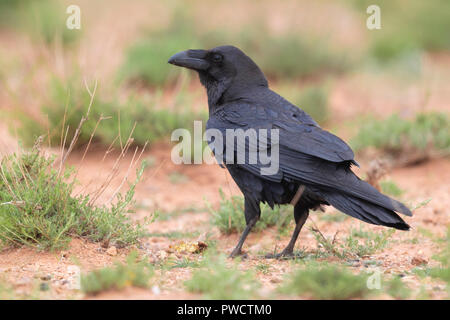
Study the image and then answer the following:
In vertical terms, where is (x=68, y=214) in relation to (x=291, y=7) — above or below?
below

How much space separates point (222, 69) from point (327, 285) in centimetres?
236

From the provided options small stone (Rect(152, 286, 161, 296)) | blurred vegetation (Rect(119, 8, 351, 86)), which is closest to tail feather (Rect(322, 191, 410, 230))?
small stone (Rect(152, 286, 161, 296))

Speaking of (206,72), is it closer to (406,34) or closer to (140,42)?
(140,42)

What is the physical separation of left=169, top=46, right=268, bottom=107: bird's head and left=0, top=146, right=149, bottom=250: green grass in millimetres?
1157

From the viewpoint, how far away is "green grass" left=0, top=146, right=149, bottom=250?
13.5 feet

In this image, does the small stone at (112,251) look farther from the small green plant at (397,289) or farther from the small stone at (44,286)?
the small green plant at (397,289)

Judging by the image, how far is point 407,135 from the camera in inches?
298

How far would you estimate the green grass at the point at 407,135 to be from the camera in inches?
291

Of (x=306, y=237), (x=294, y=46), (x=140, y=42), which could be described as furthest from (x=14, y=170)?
(x=294, y=46)

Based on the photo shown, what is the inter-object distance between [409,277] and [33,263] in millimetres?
2444

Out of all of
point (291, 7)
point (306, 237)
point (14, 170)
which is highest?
point (291, 7)

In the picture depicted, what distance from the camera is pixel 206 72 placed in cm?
511

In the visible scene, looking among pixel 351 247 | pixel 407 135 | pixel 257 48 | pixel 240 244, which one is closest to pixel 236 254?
pixel 240 244

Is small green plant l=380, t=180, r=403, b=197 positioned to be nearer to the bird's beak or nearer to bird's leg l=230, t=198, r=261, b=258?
bird's leg l=230, t=198, r=261, b=258
